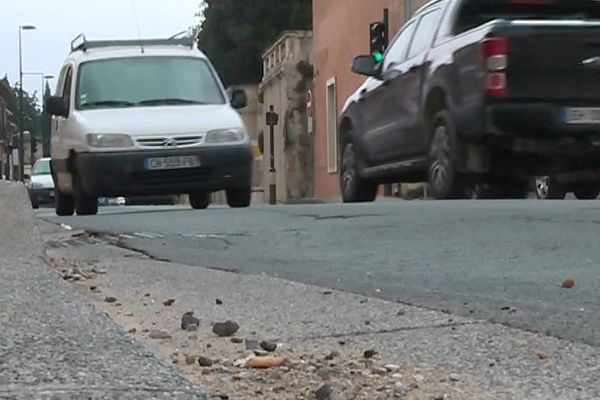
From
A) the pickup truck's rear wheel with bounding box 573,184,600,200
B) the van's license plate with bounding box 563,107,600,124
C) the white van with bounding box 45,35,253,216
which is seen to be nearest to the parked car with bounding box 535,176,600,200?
the pickup truck's rear wheel with bounding box 573,184,600,200

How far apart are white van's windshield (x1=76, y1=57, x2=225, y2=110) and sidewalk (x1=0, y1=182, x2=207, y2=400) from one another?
28.1ft

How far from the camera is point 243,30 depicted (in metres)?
67.0

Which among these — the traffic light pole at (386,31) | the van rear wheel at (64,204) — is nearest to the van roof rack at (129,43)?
the van rear wheel at (64,204)

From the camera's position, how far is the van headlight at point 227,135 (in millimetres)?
12984

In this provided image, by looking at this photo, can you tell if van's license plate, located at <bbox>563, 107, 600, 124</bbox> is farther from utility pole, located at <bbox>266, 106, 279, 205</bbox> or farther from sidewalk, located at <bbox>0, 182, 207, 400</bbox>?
utility pole, located at <bbox>266, 106, 279, 205</bbox>

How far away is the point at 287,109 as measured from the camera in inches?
1694

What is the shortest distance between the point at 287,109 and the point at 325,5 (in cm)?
358

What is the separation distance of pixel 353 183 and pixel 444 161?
2852 mm

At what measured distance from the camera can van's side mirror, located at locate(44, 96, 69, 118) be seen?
538 inches

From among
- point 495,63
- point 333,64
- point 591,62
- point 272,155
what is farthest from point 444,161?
point 272,155

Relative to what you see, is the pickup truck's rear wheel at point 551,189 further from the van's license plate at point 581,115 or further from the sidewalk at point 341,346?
the sidewalk at point 341,346

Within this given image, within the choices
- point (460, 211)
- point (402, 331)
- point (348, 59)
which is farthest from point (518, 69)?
point (348, 59)

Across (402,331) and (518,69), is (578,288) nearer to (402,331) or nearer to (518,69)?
(402,331)

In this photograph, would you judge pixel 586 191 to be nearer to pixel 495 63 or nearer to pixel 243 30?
pixel 495 63
